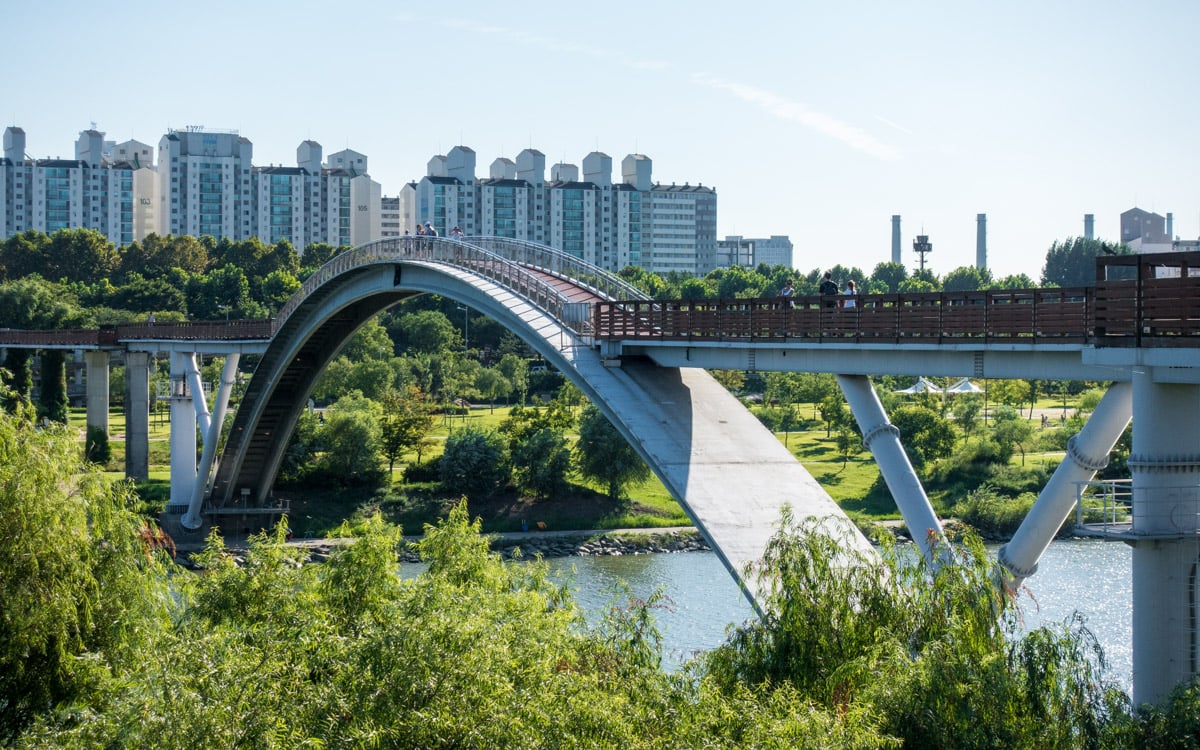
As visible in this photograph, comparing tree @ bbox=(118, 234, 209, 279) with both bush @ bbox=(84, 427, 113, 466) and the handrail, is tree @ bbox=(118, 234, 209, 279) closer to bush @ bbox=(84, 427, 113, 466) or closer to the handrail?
bush @ bbox=(84, 427, 113, 466)

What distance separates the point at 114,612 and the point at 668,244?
115 m

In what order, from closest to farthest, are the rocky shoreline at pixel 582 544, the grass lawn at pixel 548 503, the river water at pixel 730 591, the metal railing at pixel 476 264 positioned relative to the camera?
the river water at pixel 730 591 → the metal railing at pixel 476 264 → the rocky shoreline at pixel 582 544 → the grass lawn at pixel 548 503

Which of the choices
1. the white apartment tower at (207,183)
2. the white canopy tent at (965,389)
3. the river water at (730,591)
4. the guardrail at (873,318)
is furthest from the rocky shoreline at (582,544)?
the white apartment tower at (207,183)

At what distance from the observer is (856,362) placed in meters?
18.0

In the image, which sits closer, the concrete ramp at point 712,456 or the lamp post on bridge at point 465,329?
the concrete ramp at point 712,456

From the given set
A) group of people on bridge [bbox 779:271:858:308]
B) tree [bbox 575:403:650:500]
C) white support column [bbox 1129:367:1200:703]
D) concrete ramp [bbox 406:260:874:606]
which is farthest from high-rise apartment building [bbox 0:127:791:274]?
white support column [bbox 1129:367:1200:703]

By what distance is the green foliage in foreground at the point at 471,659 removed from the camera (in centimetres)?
1046

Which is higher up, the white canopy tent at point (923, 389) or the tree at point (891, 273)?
the tree at point (891, 273)

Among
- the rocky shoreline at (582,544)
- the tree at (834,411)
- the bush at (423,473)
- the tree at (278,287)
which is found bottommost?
the rocky shoreline at (582,544)

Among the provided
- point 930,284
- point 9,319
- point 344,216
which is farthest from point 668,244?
point 9,319

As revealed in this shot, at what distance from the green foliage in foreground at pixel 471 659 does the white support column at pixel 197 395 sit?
25585 mm

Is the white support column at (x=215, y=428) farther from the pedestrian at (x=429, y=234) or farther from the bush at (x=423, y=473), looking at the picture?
the pedestrian at (x=429, y=234)

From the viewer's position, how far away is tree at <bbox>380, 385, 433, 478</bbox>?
50562 millimetres

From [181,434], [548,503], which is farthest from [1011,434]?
[181,434]
